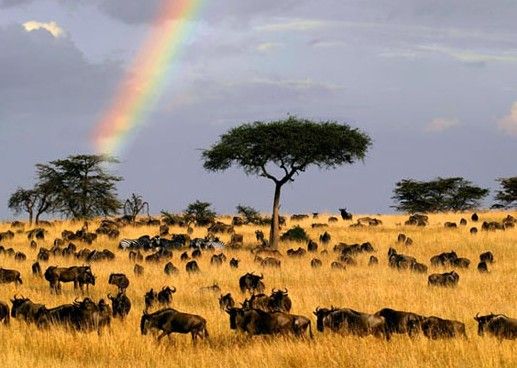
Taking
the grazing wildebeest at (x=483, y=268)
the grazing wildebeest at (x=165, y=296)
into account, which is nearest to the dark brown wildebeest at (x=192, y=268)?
the grazing wildebeest at (x=165, y=296)

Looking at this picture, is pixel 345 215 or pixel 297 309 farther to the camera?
pixel 345 215

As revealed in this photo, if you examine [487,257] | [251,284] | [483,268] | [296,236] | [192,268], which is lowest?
[251,284]

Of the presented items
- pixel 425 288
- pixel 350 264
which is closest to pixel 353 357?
pixel 425 288

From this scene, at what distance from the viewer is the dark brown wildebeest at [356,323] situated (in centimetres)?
1363

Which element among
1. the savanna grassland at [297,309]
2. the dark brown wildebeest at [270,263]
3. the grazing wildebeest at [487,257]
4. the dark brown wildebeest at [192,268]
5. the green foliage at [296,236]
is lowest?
the savanna grassland at [297,309]

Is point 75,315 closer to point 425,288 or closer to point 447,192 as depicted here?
point 425,288

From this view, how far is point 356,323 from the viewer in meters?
13.8

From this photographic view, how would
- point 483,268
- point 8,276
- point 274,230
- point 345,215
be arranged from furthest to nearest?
point 345,215
point 274,230
point 483,268
point 8,276

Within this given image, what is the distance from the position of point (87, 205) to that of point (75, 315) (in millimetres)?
49424

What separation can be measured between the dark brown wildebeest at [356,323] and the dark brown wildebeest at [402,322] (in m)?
0.14

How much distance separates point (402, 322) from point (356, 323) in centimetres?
85

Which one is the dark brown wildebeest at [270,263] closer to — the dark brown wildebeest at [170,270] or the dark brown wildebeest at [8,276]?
the dark brown wildebeest at [170,270]

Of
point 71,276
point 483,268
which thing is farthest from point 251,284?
point 483,268

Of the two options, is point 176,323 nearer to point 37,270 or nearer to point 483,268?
point 37,270
